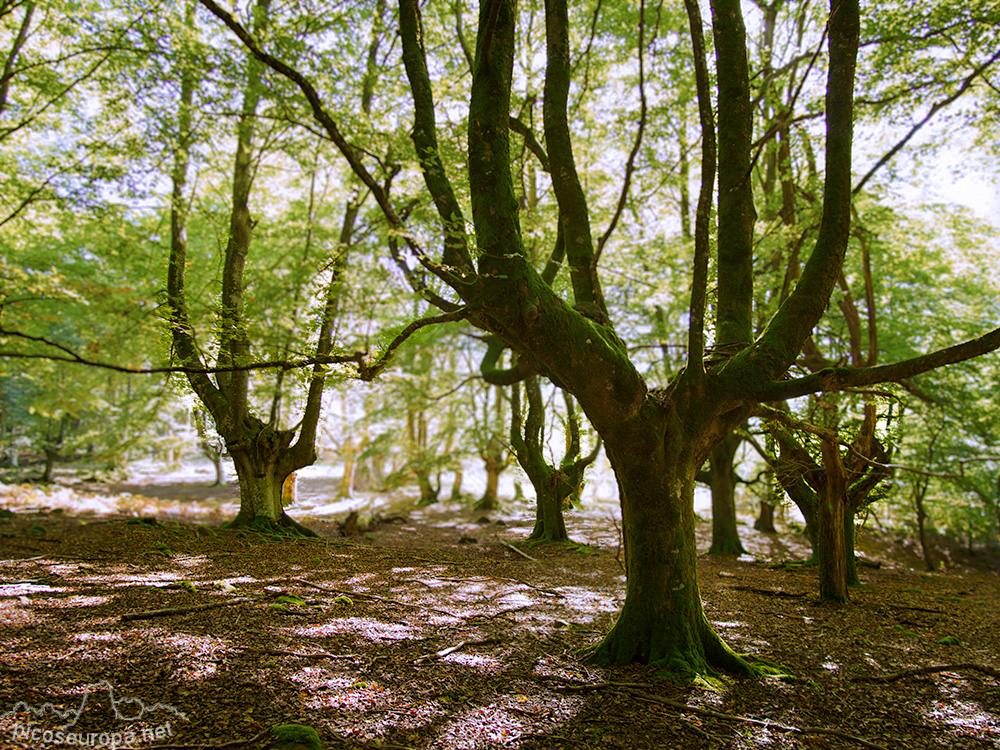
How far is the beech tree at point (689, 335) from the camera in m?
3.18

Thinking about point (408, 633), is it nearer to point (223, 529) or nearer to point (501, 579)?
point (501, 579)

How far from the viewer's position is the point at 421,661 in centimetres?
331

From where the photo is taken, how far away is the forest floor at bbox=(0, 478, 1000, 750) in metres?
2.46

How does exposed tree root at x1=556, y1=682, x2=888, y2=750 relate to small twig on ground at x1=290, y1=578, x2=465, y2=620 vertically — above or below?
above

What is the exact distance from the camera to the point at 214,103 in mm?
8141

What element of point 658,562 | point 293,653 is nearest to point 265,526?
point 293,653

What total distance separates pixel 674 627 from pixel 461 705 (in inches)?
61.1

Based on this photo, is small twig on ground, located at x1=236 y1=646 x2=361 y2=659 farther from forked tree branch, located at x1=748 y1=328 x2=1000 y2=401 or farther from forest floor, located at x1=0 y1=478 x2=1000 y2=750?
forked tree branch, located at x1=748 y1=328 x2=1000 y2=401

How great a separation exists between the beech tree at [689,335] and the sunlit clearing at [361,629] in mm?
1455

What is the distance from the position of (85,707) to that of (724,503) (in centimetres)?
1025

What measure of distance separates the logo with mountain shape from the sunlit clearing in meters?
1.19

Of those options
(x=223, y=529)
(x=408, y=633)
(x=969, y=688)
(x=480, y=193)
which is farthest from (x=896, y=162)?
(x=223, y=529)

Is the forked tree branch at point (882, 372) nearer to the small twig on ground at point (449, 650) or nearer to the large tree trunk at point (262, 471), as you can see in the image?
the small twig on ground at point (449, 650)

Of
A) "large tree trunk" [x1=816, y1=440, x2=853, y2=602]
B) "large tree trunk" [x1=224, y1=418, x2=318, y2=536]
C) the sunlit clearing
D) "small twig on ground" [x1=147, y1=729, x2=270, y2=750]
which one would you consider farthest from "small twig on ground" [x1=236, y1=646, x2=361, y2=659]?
"large tree trunk" [x1=224, y1=418, x2=318, y2=536]
